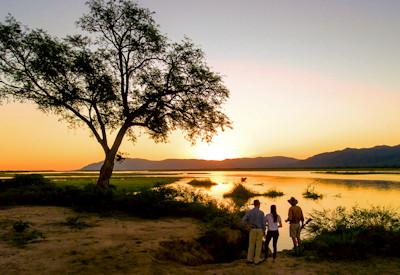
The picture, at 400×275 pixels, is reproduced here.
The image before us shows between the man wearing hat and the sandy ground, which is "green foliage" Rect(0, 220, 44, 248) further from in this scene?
the man wearing hat

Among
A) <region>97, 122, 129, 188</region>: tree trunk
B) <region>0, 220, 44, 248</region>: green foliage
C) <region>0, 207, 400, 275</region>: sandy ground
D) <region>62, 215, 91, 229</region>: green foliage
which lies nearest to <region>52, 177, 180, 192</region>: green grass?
<region>97, 122, 129, 188</region>: tree trunk

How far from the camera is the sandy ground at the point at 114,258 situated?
14.6 metres

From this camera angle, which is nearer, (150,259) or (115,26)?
(150,259)

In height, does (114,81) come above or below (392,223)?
above

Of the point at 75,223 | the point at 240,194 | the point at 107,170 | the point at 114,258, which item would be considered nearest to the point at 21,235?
the point at 75,223

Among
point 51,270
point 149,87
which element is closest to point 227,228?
point 51,270

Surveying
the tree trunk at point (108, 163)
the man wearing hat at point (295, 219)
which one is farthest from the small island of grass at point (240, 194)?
the man wearing hat at point (295, 219)

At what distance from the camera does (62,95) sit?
37.2 m

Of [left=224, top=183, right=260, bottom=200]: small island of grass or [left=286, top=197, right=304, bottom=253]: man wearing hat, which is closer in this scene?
[left=286, top=197, right=304, bottom=253]: man wearing hat

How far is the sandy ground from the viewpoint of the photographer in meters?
14.6

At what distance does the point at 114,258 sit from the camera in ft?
51.6

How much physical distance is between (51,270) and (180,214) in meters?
15.2

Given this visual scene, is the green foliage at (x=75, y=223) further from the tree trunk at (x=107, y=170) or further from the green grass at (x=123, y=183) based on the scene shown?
the green grass at (x=123, y=183)

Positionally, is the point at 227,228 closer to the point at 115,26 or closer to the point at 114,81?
the point at 114,81
